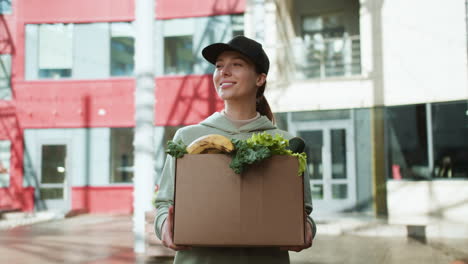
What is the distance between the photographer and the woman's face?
1912 mm

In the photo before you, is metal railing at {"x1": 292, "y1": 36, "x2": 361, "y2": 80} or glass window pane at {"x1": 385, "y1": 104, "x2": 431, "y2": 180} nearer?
glass window pane at {"x1": 385, "y1": 104, "x2": 431, "y2": 180}

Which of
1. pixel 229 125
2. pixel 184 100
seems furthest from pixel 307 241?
pixel 184 100

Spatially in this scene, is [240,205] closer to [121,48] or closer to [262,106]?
[262,106]

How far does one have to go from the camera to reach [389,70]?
13.2 meters

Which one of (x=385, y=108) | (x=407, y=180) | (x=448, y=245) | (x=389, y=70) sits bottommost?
(x=448, y=245)

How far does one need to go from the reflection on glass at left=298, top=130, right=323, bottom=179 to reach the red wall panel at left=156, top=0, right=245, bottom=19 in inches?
165

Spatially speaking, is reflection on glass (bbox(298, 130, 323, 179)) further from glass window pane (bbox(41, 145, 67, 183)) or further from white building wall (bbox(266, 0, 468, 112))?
glass window pane (bbox(41, 145, 67, 183))

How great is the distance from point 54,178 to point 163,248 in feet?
30.4

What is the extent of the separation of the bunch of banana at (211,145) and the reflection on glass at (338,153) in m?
12.0

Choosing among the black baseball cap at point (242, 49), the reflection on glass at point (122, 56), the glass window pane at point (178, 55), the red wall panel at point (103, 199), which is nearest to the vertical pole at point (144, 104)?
the black baseball cap at point (242, 49)

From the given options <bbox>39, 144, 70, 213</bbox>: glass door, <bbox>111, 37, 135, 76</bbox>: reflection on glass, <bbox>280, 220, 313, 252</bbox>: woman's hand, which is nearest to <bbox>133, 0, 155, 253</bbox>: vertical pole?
<bbox>280, 220, 313, 252</bbox>: woman's hand

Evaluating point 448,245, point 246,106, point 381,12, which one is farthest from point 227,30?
point 246,106

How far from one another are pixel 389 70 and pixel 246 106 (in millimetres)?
11880

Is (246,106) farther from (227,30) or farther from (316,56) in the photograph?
(227,30)
